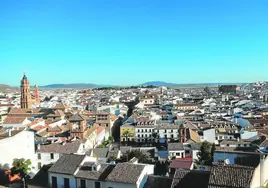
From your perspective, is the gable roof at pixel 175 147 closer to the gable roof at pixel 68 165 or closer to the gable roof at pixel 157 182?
the gable roof at pixel 68 165

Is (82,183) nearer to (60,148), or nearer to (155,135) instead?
(60,148)

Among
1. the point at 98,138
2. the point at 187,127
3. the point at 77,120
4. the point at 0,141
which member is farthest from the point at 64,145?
the point at 187,127

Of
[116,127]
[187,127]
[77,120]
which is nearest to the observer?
[77,120]

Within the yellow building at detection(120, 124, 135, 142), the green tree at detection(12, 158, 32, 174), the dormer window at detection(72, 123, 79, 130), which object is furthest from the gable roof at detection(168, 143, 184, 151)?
the green tree at detection(12, 158, 32, 174)

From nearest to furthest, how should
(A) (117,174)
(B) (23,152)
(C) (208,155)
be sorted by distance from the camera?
(A) (117,174), (B) (23,152), (C) (208,155)

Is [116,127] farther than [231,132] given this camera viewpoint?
Yes

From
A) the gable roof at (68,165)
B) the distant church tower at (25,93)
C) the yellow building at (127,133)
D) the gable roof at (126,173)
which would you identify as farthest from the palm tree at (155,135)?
the gable roof at (126,173)

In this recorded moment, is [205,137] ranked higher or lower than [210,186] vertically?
lower

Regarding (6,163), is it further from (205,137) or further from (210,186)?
(205,137)
